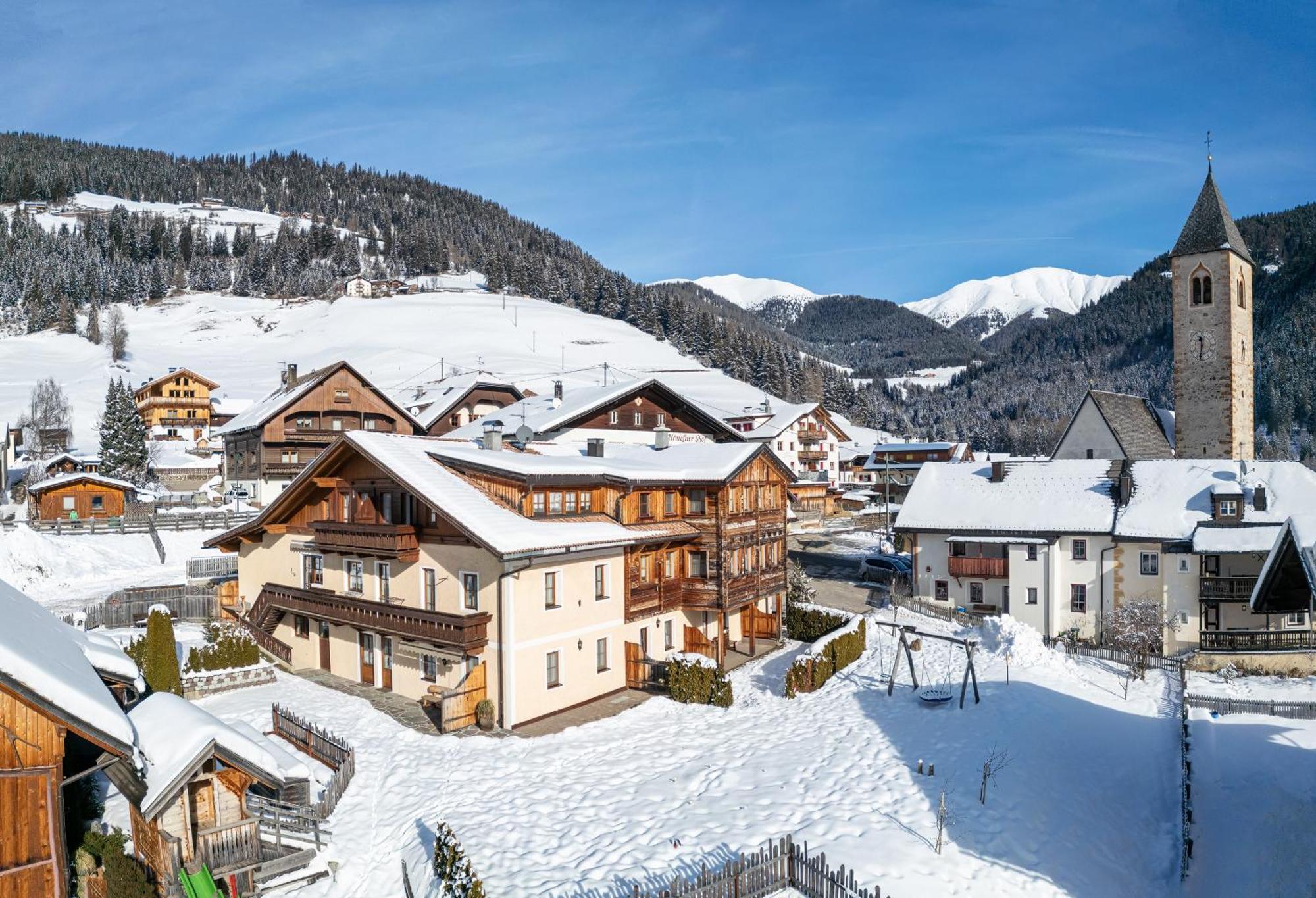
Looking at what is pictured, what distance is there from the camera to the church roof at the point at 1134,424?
52.9 m

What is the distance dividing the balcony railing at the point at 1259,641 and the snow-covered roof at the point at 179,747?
3577 cm

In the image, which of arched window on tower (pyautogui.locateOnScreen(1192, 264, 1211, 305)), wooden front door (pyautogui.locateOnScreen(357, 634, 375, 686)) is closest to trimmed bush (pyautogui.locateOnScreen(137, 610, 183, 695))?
wooden front door (pyautogui.locateOnScreen(357, 634, 375, 686))

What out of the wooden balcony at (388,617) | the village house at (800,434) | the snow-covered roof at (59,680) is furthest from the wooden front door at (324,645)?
the village house at (800,434)

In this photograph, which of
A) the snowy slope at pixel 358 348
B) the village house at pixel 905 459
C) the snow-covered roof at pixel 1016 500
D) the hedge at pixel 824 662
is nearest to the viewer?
the hedge at pixel 824 662

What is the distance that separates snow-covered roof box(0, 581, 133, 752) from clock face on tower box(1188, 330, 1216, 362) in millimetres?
61203

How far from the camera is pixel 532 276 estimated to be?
196625 millimetres

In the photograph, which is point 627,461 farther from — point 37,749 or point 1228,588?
point 1228,588

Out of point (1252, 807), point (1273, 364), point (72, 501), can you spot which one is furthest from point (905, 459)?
point (1252, 807)

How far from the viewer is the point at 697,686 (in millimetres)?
26984

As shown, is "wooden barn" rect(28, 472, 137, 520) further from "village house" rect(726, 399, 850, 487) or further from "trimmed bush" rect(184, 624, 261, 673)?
"village house" rect(726, 399, 850, 487)

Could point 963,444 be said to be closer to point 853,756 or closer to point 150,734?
point 853,756

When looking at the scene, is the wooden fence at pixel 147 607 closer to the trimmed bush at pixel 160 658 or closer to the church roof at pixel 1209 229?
the trimmed bush at pixel 160 658

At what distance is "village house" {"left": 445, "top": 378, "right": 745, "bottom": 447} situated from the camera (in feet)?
169

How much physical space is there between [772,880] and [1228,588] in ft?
104
